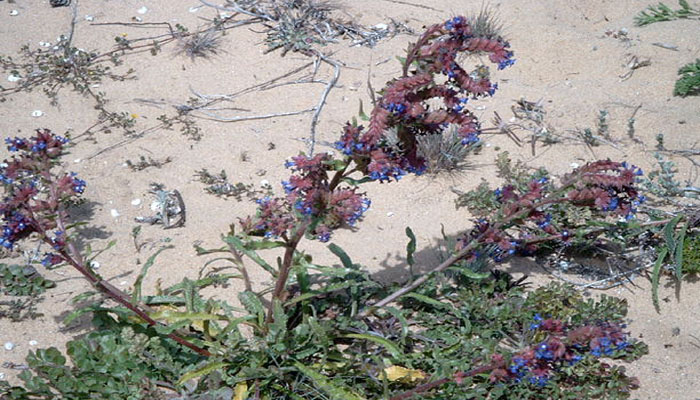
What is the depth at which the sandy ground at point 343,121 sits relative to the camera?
4.27m

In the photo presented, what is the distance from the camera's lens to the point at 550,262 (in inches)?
178

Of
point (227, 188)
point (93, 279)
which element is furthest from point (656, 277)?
point (93, 279)

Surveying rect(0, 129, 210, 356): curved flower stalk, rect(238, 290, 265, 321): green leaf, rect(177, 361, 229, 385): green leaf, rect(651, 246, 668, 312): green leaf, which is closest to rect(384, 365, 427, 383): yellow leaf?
rect(238, 290, 265, 321): green leaf

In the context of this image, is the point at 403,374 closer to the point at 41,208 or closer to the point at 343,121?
the point at 41,208

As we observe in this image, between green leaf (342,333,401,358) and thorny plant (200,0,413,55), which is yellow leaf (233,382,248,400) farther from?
thorny plant (200,0,413,55)

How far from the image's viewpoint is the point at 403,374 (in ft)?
12.0

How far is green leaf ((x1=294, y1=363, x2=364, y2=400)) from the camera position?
337 cm

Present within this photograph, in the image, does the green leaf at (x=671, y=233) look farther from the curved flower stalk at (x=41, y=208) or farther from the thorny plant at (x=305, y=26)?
the thorny plant at (x=305, y=26)

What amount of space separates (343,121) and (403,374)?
2536 millimetres

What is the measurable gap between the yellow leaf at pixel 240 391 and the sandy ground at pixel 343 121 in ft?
2.78

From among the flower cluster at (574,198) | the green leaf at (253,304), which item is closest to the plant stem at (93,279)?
the green leaf at (253,304)

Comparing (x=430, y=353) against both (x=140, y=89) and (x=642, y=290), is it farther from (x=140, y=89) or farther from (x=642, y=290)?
(x=140, y=89)

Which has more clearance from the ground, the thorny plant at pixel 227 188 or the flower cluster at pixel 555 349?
the thorny plant at pixel 227 188

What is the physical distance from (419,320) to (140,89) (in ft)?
10.7
